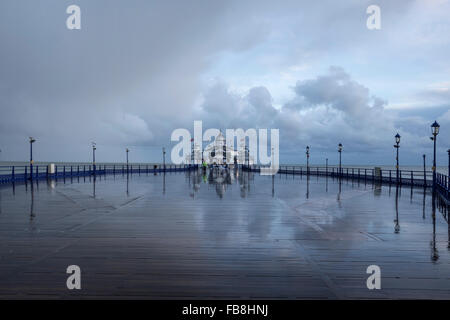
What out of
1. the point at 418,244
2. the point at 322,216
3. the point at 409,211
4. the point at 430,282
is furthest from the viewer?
the point at 409,211

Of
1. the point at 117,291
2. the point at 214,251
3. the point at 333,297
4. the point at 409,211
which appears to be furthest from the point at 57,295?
the point at 409,211

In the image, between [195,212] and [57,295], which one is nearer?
[57,295]

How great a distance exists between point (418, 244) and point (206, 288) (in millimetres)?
5403

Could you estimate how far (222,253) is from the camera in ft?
21.6

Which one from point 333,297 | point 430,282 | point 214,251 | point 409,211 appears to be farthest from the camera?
point 409,211

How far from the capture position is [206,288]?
4.84 meters

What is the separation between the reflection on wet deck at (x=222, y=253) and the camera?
4.84 meters

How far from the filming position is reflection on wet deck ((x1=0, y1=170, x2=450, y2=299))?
4.84m
